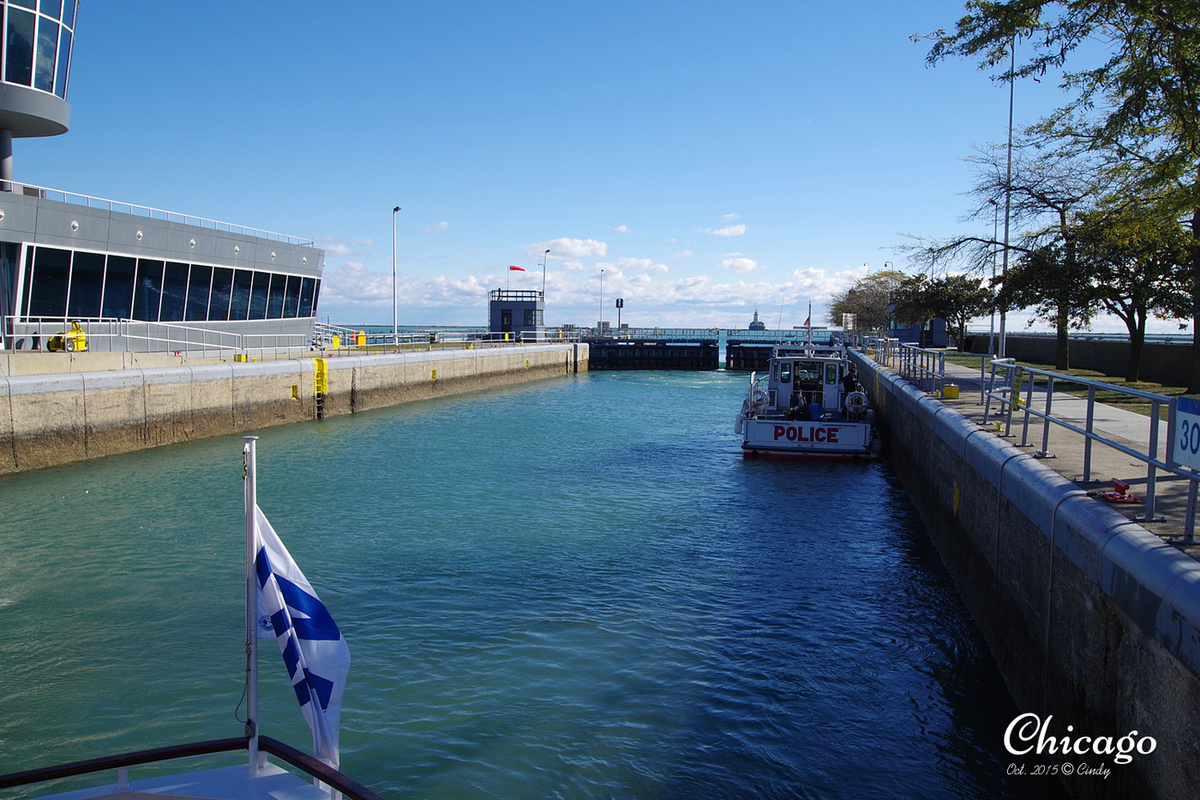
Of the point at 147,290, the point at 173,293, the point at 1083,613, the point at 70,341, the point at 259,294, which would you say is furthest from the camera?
the point at 259,294

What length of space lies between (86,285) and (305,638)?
29511mm

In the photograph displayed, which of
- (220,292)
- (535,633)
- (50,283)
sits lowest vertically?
(535,633)

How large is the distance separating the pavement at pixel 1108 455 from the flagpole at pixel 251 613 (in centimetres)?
621

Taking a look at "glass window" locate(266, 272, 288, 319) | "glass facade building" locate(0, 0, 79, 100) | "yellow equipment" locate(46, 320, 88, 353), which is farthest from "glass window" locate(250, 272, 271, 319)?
"yellow equipment" locate(46, 320, 88, 353)

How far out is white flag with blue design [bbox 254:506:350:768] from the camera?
4922 mm

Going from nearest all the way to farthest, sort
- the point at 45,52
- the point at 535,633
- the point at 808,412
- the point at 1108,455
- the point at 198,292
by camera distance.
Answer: the point at 1108,455, the point at 535,633, the point at 808,412, the point at 45,52, the point at 198,292

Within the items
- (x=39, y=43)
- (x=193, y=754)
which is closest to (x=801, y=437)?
(x=193, y=754)

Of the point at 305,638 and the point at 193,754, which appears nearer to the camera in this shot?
the point at 193,754

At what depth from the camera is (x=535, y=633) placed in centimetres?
1038

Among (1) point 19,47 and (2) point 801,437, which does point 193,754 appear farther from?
(1) point 19,47

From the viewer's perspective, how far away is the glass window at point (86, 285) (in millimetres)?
28625

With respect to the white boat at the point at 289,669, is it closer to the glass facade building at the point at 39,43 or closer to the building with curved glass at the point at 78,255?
the building with curved glass at the point at 78,255

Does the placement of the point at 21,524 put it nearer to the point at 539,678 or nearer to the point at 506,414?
the point at 539,678

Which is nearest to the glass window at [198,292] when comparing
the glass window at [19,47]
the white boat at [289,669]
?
the glass window at [19,47]
